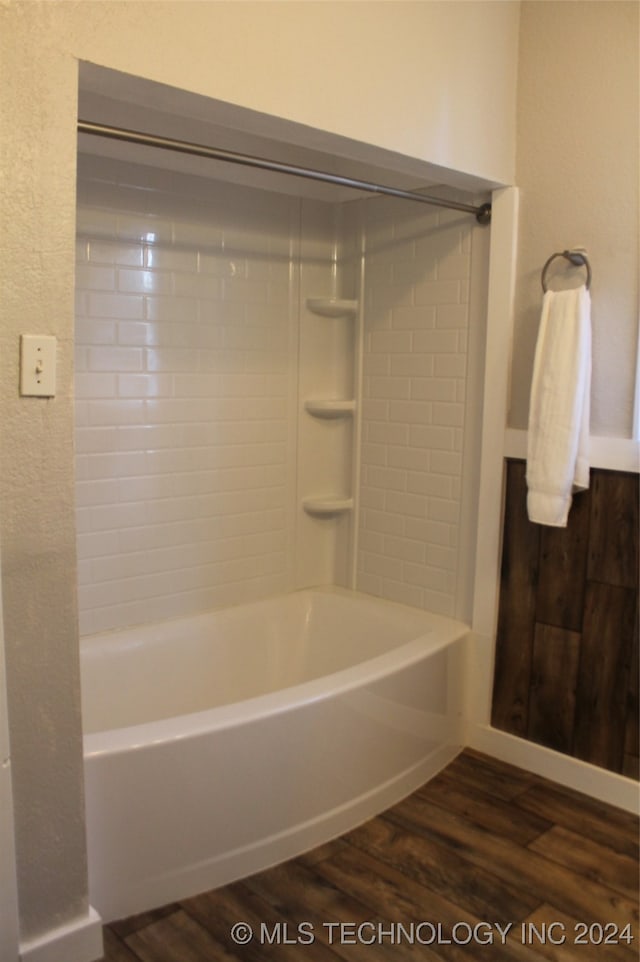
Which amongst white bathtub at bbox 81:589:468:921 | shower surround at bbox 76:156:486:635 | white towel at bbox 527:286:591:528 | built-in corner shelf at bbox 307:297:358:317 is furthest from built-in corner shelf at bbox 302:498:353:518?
white towel at bbox 527:286:591:528

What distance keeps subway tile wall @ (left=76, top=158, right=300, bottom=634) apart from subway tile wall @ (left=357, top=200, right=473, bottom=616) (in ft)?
1.08

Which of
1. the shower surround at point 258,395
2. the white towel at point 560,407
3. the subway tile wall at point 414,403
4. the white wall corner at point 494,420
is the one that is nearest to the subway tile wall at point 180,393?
the shower surround at point 258,395

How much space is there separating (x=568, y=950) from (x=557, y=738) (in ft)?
2.68

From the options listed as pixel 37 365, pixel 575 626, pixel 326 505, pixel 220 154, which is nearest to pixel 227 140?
pixel 220 154

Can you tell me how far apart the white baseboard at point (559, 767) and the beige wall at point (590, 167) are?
1089 millimetres

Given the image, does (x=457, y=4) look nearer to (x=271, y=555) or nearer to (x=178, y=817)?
(x=271, y=555)

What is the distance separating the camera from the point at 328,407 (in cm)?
312

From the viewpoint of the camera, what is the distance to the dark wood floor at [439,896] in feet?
6.12

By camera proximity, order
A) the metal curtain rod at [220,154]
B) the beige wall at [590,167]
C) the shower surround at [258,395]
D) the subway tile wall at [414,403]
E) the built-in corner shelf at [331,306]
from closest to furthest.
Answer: the metal curtain rod at [220,154] < the beige wall at [590,167] < the shower surround at [258,395] < the subway tile wall at [414,403] < the built-in corner shelf at [331,306]

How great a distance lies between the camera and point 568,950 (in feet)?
6.16

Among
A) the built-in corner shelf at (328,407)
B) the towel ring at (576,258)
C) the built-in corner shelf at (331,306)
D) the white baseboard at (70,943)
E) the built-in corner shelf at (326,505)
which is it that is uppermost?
the towel ring at (576,258)

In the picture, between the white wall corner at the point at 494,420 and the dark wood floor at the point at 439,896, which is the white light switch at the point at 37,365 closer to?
the dark wood floor at the point at 439,896

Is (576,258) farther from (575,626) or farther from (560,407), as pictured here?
(575,626)

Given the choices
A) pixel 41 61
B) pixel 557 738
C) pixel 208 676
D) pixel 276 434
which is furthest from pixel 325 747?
pixel 41 61
